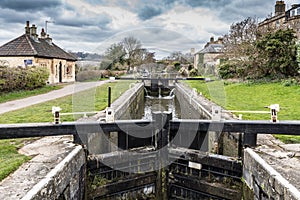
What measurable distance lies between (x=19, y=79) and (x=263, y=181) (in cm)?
1241

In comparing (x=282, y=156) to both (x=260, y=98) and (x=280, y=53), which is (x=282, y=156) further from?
(x=280, y=53)

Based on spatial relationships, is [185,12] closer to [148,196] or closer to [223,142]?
[223,142]

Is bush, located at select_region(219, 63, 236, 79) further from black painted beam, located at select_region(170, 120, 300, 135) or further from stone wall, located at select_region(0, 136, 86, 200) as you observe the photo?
stone wall, located at select_region(0, 136, 86, 200)

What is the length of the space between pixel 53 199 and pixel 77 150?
127cm

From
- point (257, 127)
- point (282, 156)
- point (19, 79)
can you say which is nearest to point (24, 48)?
point (19, 79)

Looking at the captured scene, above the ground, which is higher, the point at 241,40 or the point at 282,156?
the point at 241,40

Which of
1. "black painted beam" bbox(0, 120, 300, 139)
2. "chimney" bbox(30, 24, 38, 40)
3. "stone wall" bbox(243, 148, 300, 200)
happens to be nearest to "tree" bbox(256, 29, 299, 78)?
"black painted beam" bbox(0, 120, 300, 139)

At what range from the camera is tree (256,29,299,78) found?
53.8 feet

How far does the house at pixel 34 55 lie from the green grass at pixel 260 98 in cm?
1186

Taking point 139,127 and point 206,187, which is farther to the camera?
point 139,127

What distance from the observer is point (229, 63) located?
21062 mm

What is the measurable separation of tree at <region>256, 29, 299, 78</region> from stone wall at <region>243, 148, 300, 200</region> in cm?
1299

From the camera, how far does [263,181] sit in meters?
4.21

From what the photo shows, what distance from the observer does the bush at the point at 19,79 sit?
12.5 meters
